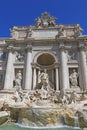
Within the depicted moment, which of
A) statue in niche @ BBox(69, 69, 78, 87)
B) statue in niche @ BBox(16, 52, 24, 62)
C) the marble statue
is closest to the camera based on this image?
statue in niche @ BBox(69, 69, 78, 87)

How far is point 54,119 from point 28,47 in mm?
14917

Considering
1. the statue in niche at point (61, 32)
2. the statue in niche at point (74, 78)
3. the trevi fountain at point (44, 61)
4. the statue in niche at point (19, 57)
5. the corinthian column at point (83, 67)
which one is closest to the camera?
the trevi fountain at point (44, 61)

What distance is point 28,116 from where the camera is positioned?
1330 centimetres

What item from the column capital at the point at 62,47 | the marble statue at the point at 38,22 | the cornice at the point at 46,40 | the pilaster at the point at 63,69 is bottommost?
the pilaster at the point at 63,69

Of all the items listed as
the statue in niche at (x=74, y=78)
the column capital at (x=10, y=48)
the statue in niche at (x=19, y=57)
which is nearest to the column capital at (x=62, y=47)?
the statue in niche at (x=74, y=78)

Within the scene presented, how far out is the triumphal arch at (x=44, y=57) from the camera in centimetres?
2381

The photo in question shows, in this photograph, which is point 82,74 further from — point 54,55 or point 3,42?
point 3,42

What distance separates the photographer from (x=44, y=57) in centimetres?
2706

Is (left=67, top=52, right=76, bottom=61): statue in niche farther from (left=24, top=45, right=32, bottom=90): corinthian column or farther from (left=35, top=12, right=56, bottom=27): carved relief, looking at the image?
(left=35, top=12, right=56, bottom=27): carved relief

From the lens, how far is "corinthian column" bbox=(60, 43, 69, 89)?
2308cm

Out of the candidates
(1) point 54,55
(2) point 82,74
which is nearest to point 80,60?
(2) point 82,74

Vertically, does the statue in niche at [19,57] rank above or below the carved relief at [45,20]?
below

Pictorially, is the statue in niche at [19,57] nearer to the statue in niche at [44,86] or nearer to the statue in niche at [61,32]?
the statue in niche at [44,86]

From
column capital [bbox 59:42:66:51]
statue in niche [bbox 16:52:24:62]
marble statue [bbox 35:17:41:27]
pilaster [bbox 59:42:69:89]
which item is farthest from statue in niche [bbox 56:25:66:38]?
statue in niche [bbox 16:52:24:62]
